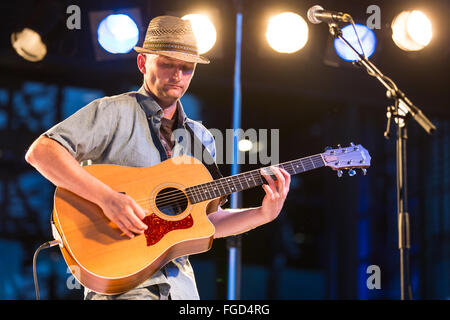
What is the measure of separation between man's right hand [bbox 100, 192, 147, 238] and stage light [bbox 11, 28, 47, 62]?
8.54 feet

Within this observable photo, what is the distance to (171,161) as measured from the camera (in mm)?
2729

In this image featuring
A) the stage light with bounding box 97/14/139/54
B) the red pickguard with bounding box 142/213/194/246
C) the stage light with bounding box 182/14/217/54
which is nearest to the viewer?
the red pickguard with bounding box 142/213/194/246

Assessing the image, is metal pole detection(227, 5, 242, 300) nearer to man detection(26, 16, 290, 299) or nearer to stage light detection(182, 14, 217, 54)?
stage light detection(182, 14, 217, 54)

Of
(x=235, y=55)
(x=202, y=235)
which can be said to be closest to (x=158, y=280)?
(x=202, y=235)

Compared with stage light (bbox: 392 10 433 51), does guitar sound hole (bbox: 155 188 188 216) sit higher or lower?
lower

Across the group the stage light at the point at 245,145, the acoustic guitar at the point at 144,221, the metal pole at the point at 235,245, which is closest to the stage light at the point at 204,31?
the metal pole at the point at 235,245

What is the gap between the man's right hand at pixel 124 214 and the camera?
2.45 meters

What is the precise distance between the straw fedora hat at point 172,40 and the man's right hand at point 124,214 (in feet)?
2.68

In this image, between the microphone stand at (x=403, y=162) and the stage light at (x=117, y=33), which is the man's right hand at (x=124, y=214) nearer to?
the microphone stand at (x=403, y=162)

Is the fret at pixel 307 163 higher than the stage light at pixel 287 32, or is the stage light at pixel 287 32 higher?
the stage light at pixel 287 32

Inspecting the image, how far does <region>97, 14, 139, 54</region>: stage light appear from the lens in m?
4.48

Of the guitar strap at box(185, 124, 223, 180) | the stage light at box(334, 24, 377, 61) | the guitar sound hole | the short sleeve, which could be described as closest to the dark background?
the stage light at box(334, 24, 377, 61)

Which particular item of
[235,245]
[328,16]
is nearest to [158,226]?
[328,16]

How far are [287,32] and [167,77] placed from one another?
232 centimetres
